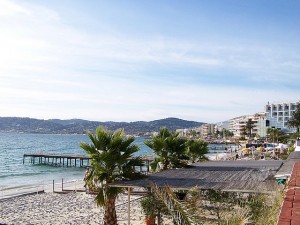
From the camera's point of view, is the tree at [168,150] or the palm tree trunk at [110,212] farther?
the tree at [168,150]

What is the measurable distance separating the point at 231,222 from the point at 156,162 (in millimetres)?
14585

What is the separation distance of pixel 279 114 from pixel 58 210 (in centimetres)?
12483

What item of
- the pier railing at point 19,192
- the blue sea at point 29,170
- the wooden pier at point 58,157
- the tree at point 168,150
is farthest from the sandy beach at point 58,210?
the wooden pier at point 58,157

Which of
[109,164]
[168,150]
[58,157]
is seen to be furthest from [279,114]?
[109,164]

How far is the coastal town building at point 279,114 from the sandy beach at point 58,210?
366 feet

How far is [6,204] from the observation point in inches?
867

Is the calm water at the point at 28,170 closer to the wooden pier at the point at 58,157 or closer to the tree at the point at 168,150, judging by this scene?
the wooden pier at the point at 58,157

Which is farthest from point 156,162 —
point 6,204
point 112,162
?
point 6,204

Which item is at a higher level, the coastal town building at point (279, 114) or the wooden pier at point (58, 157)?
the coastal town building at point (279, 114)

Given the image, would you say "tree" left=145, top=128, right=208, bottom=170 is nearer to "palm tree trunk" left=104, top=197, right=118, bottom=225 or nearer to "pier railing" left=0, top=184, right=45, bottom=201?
"palm tree trunk" left=104, top=197, right=118, bottom=225

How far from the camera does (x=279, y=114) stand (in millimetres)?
134000

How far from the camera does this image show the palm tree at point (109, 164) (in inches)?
464

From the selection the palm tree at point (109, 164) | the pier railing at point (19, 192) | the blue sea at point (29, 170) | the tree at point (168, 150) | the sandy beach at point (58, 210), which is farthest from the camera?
the blue sea at point (29, 170)

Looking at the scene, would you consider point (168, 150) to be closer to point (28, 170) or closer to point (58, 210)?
point (58, 210)
